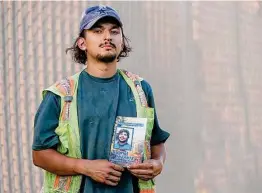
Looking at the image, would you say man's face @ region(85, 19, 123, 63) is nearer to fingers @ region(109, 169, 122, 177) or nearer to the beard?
the beard

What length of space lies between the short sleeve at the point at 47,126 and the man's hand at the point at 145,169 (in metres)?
0.31

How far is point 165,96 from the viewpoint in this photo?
4.40 meters

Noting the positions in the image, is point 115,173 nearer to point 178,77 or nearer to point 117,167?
point 117,167

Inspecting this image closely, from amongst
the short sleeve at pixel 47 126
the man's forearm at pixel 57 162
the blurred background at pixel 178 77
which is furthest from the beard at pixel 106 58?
the blurred background at pixel 178 77

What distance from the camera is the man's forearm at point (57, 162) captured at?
7.25ft

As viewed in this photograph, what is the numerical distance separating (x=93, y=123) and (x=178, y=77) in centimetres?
230

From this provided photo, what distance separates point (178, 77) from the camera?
14.7 feet

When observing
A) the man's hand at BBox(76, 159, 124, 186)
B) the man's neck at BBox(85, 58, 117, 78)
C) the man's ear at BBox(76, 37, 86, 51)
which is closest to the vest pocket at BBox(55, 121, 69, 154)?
the man's hand at BBox(76, 159, 124, 186)

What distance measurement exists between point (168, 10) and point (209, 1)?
0.37 metres

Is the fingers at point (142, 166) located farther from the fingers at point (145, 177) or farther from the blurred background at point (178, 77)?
the blurred background at point (178, 77)

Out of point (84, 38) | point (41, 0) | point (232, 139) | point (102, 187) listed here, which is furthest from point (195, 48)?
point (102, 187)

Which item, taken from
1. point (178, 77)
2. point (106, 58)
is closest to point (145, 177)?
point (106, 58)

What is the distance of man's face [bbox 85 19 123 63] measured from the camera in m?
2.33

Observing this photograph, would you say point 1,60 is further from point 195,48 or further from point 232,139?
point 232,139
